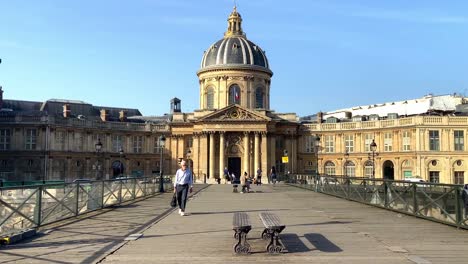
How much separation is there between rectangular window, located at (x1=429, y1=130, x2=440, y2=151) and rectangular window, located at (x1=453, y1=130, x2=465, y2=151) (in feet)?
7.64

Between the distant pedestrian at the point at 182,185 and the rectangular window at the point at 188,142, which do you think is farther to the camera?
the rectangular window at the point at 188,142

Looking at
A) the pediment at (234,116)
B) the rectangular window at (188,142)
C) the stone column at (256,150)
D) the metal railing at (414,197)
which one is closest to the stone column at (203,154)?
the pediment at (234,116)

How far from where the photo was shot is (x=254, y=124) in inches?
2955

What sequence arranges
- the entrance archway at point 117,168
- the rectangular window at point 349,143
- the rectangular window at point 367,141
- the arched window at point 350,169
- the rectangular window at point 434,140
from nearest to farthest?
the rectangular window at point 434,140 → the rectangular window at point 367,141 → the arched window at point 350,169 → the rectangular window at point 349,143 → the entrance archway at point 117,168

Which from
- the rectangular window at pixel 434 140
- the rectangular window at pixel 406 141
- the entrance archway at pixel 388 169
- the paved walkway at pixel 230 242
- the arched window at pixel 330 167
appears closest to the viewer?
the paved walkway at pixel 230 242

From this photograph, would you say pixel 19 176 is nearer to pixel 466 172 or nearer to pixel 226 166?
pixel 226 166

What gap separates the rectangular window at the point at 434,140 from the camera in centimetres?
7044

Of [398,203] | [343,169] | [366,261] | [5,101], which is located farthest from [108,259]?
[5,101]

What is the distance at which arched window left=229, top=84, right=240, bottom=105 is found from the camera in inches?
3226

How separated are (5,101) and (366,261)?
87.2m

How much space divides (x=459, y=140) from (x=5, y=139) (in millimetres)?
63678

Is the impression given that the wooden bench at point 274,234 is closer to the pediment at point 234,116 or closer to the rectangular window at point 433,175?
the pediment at point 234,116

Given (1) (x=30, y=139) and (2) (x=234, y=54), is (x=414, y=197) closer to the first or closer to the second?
(1) (x=30, y=139)

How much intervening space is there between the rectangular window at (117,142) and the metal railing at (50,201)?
5630 centimetres
